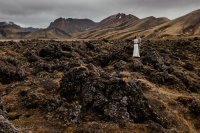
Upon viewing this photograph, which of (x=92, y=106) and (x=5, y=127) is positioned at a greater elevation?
(x=5, y=127)

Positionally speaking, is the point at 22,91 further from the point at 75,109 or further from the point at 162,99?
the point at 162,99

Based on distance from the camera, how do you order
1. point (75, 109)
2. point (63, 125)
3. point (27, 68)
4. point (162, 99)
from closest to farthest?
point (63, 125) < point (75, 109) < point (162, 99) < point (27, 68)

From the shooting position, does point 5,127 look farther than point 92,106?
No

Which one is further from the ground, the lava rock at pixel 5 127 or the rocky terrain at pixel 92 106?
the lava rock at pixel 5 127

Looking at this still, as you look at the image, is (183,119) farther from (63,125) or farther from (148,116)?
(63,125)

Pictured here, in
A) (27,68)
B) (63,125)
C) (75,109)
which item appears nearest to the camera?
(63,125)

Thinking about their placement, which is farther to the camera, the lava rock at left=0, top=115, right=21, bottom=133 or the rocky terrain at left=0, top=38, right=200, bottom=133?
the rocky terrain at left=0, top=38, right=200, bottom=133

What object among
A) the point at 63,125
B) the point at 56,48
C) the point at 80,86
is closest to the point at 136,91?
the point at 80,86

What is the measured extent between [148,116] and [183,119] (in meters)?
4.93

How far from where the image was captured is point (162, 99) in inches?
1510

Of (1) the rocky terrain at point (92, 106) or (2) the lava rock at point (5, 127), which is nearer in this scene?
(2) the lava rock at point (5, 127)

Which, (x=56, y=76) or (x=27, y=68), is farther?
(x=27, y=68)

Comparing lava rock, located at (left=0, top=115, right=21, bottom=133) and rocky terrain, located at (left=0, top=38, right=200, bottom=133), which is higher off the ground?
lava rock, located at (left=0, top=115, right=21, bottom=133)

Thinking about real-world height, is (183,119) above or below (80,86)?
below
